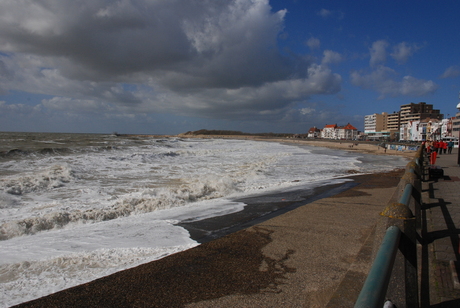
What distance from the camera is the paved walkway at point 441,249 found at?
106 inches

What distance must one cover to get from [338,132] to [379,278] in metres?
174

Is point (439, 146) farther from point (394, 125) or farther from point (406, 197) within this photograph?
point (394, 125)

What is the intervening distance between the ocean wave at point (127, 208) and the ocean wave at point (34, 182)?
421 centimetres

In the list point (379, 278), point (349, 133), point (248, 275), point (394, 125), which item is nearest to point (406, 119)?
point (394, 125)

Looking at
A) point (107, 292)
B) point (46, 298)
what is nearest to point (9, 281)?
point (46, 298)

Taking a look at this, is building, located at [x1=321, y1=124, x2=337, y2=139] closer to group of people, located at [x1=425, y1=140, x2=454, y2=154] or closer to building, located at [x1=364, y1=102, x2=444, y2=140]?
building, located at [x1=364, y1=102, x2=444, y2=140]

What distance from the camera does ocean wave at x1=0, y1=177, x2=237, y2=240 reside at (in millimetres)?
6148

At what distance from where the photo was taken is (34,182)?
11078 millimetres

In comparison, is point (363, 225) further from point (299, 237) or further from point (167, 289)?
point (167, 289)

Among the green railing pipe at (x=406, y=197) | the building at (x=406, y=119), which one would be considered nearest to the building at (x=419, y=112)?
the building at (x=406, y=119)

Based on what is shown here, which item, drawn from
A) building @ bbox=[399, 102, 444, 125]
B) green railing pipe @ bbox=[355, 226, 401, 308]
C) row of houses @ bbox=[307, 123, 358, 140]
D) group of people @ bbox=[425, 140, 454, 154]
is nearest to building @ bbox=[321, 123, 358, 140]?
row of houses @ bbox=[307, 123, 358, 140]

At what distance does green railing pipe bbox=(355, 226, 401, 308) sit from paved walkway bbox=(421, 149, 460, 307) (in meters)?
1.65

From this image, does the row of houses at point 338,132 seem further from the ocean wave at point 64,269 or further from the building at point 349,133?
the ocean wave at point 64,269

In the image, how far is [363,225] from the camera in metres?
5.54
